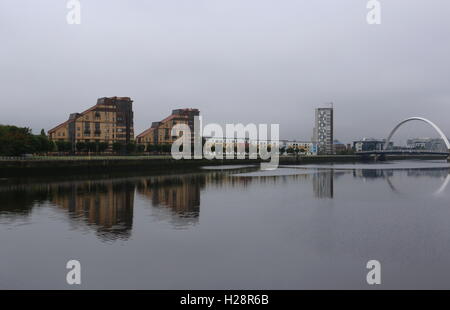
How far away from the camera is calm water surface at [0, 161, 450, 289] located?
Answer: 12.2m

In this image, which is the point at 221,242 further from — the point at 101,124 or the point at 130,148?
the point at 101,124

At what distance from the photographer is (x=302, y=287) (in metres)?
11.6

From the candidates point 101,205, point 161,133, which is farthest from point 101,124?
point 101,205

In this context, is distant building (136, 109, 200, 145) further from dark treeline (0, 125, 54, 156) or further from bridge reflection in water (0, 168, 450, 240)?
bridge reflection in water (0, 168, 450, 240)

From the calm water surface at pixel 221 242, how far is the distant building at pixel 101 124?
2501 inches

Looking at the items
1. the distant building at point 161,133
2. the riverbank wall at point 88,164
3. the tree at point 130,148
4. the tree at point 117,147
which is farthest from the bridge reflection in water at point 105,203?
the distant building at point 161,133

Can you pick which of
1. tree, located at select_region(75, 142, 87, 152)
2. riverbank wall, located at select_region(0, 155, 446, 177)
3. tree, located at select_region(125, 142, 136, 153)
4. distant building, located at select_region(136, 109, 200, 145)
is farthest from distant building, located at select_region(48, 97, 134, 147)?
riverbank wall, located at select_region(0, 155, 446, 177)

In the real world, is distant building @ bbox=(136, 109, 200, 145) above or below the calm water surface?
above

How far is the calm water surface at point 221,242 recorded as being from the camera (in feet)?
40.0

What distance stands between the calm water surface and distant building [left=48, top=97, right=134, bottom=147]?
63535 millimetres

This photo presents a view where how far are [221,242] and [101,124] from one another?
8470 centimetres

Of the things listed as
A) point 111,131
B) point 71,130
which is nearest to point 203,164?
point 111,131

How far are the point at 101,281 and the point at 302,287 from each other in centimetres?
652

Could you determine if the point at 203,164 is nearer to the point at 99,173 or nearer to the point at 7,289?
the point at 99,173
